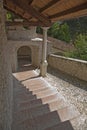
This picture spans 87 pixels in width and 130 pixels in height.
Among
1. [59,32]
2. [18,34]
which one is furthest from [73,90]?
[59,32]

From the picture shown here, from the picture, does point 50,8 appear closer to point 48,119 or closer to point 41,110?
point 41,110

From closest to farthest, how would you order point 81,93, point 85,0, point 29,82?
point 85,0
point 81,93
point 29,82

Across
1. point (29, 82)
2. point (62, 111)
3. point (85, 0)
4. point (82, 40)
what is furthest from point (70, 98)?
point (82, 40)

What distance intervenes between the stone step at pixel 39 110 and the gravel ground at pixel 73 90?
0.61m

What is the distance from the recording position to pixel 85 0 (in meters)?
4.18

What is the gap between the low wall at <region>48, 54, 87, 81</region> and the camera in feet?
31.0

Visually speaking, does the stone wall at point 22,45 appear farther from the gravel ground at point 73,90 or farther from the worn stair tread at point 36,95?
the worn stair tread at point 36,95

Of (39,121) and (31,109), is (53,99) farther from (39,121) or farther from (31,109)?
(39,121)

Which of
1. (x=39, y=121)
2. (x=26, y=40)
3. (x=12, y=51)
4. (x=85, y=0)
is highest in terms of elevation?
(x=85, y=0)

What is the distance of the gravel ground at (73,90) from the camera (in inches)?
217

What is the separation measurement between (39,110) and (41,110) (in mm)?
71

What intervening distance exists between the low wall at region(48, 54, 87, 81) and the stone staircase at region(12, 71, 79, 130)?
234 centimetres

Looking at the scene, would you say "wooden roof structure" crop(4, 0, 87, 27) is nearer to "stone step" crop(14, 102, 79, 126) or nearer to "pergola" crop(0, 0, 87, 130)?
"pergola" crop(0, 0, 87, 130)

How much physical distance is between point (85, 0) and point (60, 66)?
7.57m
